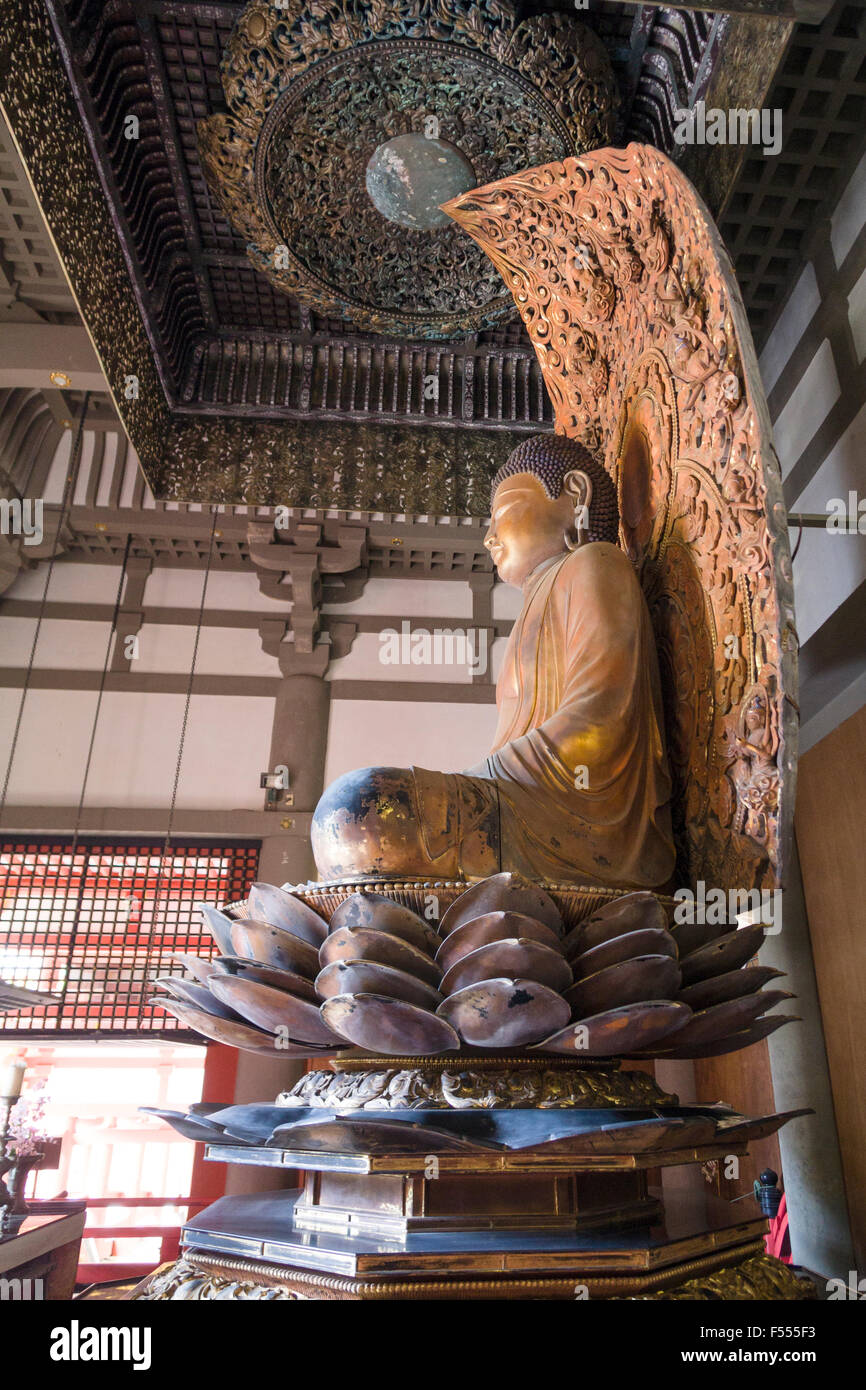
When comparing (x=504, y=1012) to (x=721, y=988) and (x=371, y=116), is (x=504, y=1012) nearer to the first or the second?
(x=721, y=988)

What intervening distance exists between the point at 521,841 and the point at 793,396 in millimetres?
2408

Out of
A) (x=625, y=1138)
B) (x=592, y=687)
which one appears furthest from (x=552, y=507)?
(x=625, y=1138)

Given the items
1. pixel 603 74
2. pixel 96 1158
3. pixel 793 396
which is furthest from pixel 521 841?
pixel 96 1158

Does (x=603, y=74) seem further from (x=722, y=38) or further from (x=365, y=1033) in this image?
(x=365, y=1033)

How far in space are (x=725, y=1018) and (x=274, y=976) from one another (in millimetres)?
763

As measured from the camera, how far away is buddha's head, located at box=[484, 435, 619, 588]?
2566 mm

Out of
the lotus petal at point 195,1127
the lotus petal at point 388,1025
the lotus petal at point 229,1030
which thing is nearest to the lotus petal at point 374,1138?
the lotus petal at point 388,1025

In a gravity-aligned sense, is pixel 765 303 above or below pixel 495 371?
below

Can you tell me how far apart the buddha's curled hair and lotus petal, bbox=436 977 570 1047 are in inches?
62.1

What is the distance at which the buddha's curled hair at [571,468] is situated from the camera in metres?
2.57

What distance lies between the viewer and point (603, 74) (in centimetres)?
302

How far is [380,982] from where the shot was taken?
4.38ft

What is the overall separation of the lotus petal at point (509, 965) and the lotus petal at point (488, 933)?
0.07 feet

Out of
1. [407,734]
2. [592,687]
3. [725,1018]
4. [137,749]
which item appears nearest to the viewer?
[725,1018]
